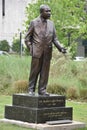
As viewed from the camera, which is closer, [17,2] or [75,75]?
[75,75]

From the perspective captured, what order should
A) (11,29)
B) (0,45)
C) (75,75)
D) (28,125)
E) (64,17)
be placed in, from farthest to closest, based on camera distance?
(11,29)
(0,45)
(64,17)
(75,75)
(28,125)

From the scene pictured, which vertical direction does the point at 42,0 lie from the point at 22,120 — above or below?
above

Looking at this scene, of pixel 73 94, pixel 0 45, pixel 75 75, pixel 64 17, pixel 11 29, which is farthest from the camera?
pixel 11 29

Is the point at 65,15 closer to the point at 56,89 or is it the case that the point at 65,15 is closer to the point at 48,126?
the point at 56,89

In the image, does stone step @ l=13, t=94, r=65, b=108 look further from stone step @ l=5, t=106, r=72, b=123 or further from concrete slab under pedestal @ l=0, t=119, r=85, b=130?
concrete slab under pedestal @ l=0, t=119, r=85, b=130

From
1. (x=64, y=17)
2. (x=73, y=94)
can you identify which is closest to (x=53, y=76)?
(x=73, y=94)

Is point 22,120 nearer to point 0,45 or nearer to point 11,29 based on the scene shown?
point 0,45

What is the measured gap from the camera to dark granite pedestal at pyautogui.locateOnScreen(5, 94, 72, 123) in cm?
1172

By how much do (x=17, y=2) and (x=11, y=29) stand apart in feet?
11.8

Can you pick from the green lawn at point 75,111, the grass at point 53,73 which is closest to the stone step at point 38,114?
the green lawn at point 75,111

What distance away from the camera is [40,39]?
39.4 feet

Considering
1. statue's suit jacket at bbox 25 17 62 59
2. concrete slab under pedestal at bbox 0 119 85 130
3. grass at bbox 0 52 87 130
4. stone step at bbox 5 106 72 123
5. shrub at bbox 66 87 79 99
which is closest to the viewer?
concrete slab under pedestal at bbox 0 119 85 130

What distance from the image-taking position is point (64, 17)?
3481 cm

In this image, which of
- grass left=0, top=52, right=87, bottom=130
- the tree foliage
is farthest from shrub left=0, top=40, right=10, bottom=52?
grass left=0, top=52, right=87, bottom=130
